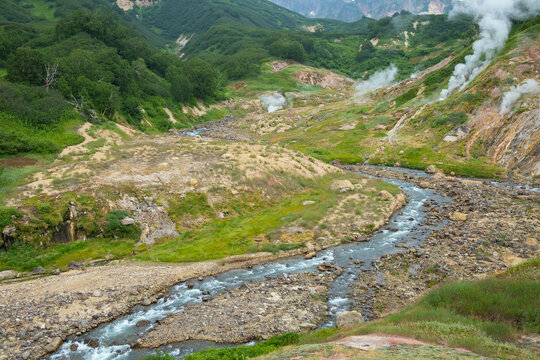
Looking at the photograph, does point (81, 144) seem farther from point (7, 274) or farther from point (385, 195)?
point (385, 195)

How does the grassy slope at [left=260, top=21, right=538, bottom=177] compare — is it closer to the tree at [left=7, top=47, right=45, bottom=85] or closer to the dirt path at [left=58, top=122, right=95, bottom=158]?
the dirt path at [left=58, top=122, right=95, bottom=158]

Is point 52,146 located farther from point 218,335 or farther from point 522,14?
point 522,14

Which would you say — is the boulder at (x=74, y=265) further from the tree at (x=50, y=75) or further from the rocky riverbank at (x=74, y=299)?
the tree at (x=50, y=75)

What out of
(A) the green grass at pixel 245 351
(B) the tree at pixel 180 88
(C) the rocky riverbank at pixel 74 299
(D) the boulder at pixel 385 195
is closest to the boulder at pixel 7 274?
(C) the rocky riverbank at pixel 74 299

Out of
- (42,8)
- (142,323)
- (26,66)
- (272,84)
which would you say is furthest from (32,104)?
(42,8)

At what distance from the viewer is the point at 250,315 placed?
2261 cm

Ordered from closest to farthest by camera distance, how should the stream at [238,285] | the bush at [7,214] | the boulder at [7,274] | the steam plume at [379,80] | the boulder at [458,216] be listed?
the stream at [238,285] < the boulder at [7,274] < the bush at [7,214] < the boulder at [458,216] < the steam plume at [379,80]

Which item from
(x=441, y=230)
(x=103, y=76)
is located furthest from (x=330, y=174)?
(x=103, y=76)

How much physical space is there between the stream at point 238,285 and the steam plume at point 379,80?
136 meters

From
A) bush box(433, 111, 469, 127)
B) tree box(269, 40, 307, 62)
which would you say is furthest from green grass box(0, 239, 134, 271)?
tree box(269, 40, 307, 62)

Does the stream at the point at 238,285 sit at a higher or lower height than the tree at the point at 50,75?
lower

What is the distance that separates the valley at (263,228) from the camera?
18.7m

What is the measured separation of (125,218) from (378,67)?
19176 centimetres

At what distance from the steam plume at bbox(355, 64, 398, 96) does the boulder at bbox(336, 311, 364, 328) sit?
504 ft
